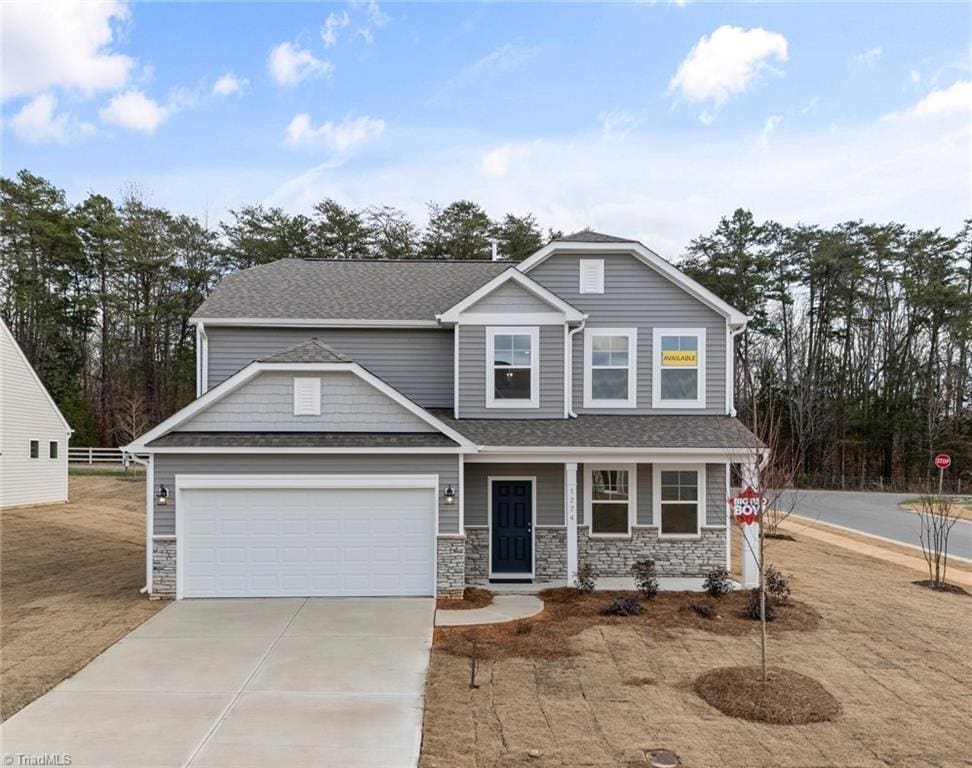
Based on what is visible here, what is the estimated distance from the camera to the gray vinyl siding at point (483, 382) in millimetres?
13164

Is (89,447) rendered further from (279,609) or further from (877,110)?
(877,110)

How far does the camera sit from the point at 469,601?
1124 cm

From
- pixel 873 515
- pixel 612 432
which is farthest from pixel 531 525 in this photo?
pixel 873 515

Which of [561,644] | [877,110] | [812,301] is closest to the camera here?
[561,644]

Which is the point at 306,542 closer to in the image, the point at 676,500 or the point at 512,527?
the point at 512,527

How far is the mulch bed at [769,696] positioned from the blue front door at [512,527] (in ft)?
17.2

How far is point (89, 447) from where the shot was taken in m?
35.4

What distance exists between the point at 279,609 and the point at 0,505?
16282 millimetres

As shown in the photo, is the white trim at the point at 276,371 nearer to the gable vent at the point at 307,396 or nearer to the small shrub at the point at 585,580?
the gable vent at the point at 307,396

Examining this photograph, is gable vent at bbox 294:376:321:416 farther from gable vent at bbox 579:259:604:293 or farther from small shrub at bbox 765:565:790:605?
small shrub at bbox 765:565:790:605

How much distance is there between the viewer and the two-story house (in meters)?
11.4

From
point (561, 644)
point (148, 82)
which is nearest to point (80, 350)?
point (148, 82)

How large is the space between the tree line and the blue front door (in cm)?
2750

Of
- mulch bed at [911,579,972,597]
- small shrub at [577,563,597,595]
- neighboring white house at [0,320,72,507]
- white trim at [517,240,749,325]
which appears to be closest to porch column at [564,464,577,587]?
small shrub at [577,563,597,595]
